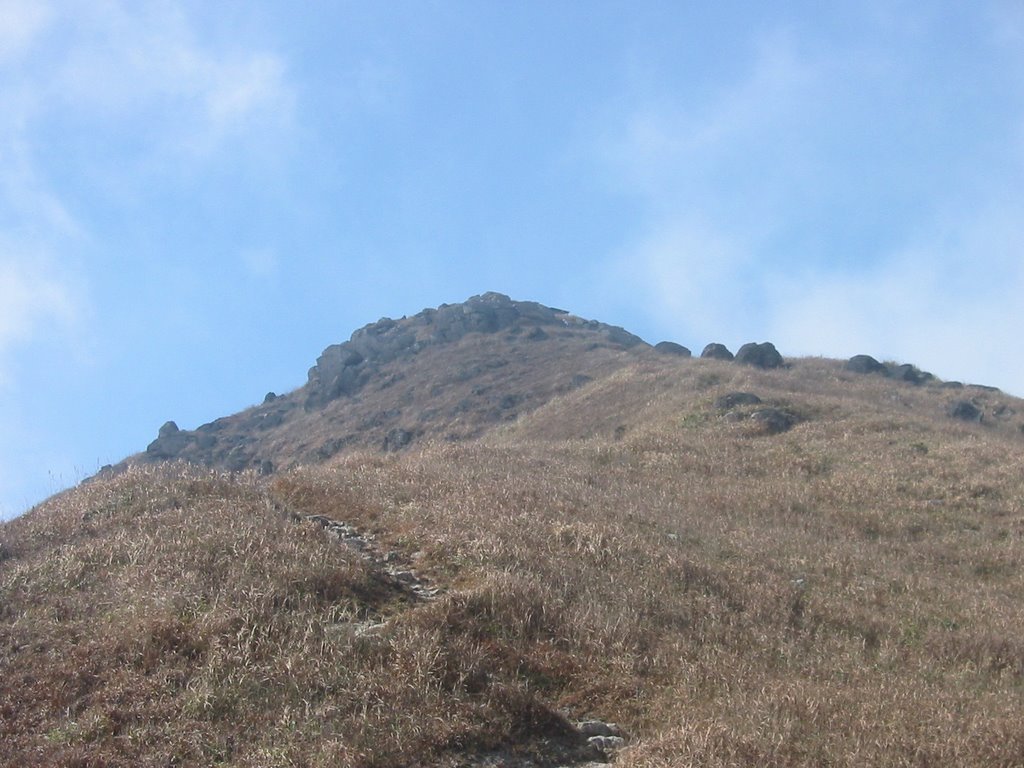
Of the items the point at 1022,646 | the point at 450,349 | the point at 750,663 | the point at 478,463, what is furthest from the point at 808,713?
the point at 450,349

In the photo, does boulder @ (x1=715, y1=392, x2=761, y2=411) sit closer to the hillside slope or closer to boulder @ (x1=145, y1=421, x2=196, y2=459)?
the hillside slope

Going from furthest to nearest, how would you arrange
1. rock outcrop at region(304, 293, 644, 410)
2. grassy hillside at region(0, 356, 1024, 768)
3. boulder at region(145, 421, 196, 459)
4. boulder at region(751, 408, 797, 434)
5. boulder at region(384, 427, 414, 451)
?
1. rock outcrop at region(304, 293, 644, 410)
2. boulder at region(145, 421, 196, 459)
3. boulder at region(384, 427, 414, 451)
4. boulder at region(751, 408, 797, 434)
5. grassy hillside at region(0, 356, 1024, 768)

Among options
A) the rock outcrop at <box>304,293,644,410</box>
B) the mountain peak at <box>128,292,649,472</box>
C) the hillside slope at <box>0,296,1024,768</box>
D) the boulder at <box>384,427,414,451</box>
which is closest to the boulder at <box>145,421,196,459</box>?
the mountain peak at <box>128,292,649,472</box>

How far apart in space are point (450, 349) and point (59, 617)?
58704 millimetres

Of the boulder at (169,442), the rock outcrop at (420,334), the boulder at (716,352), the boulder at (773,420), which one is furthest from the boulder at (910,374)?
the boulder at (169,442)

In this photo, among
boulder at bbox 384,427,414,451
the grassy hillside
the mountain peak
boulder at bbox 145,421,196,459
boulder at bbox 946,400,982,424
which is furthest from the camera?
boulder at bbox 145,421,196,459

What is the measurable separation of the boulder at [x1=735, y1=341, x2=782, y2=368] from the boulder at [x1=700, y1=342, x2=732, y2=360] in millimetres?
2788

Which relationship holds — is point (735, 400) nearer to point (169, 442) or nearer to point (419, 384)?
point (419, 384)

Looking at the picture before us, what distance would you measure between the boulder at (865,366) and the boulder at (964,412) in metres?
10.9

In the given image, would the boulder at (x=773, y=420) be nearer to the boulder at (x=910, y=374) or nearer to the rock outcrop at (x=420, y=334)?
the boulder at (x=910, y=374)

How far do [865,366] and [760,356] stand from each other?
20.5ft

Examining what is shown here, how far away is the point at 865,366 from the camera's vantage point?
51.0 m

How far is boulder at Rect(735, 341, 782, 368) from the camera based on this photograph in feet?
162

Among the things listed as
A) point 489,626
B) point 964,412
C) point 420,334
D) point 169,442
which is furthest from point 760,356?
point 489,626
